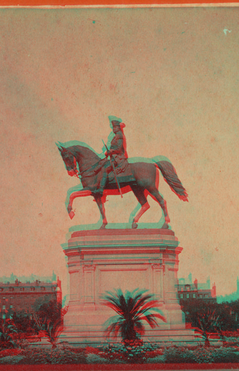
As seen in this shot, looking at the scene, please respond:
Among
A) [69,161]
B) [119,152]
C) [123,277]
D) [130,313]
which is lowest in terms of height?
[130,313]

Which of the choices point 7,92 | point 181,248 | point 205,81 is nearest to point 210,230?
point 181,248

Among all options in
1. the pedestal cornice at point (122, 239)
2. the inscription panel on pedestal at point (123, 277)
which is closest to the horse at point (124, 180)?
the pedestal cornice at point (122, 239)

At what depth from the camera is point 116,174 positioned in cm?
884

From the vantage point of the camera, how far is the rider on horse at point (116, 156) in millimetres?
8844

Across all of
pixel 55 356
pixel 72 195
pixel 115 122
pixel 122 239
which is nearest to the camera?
pixel 55 356

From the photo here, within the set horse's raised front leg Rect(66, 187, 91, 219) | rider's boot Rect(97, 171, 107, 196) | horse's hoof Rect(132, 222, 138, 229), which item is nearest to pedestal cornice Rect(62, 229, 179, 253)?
horse's hoof Rect(132, 222, 138, 229)

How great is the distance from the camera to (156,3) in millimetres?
9633

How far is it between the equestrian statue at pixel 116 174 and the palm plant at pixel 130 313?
4.01 ft

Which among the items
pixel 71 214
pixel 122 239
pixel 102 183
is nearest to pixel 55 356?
pixel 122 239

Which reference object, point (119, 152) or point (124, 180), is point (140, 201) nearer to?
point (124, 180)

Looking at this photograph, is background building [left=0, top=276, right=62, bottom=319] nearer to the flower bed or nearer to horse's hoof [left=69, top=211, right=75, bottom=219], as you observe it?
the flower bed

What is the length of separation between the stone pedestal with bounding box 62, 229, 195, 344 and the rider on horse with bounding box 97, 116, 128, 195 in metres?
0.91

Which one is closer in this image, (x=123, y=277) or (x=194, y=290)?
(x=123, y=277)

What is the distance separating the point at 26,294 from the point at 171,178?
3.21 meters
